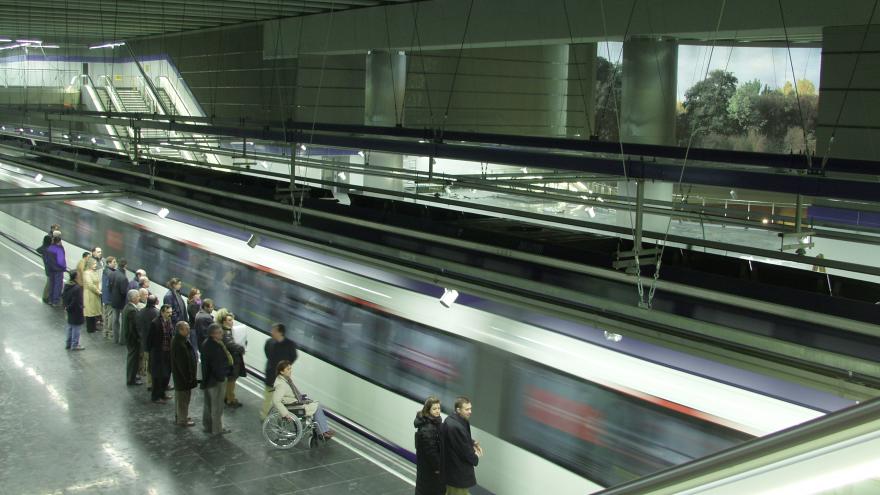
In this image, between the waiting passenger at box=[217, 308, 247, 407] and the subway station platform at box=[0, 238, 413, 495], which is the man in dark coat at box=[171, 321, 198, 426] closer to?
the subway station platform at box=[0, 238, 413, 495]

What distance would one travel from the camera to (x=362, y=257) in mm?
8102

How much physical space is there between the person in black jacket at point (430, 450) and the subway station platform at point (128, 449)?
956 millimetres

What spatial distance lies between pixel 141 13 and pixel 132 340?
42.2 ft

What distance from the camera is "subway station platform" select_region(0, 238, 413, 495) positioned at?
8.55 m

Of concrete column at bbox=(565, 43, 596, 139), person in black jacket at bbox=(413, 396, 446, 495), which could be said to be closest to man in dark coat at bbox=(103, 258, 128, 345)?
person in black jacket at bbox=(413, 396, 446, 495)

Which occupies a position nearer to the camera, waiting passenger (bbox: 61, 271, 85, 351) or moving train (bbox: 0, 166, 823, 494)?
moving train (bbox: 0, 166, 823, 494)

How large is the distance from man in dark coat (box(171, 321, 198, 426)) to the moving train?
4.33 feet

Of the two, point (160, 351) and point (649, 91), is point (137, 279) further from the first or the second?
point (649, 91)

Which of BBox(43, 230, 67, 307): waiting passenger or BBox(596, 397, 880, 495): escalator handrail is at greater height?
BBox(596, 397, 880, 495): escalator handrail

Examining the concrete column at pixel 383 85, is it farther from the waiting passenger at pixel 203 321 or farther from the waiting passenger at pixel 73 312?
the waiting passenger at pixel 203 321

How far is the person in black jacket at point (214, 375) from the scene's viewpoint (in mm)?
9680

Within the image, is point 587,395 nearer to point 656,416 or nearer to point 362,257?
point 656,416

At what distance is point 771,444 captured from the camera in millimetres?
1537

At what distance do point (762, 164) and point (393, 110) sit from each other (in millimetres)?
14072
